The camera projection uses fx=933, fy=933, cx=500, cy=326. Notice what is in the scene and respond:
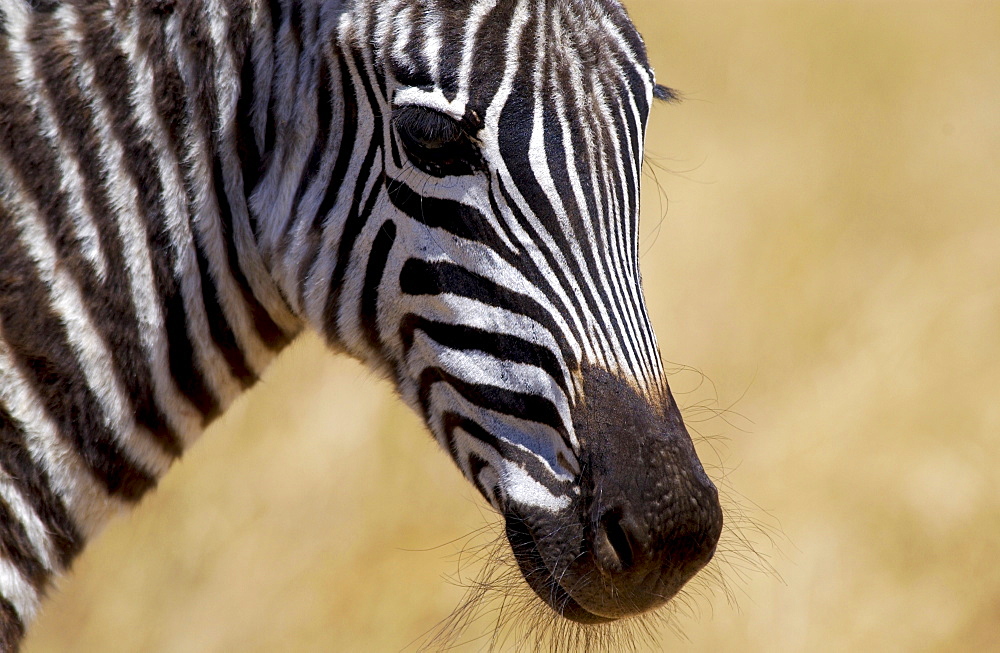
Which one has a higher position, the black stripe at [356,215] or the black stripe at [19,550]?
the black stripe at [356,215]

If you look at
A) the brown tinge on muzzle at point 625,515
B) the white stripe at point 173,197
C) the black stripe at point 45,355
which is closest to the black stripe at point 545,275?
the brown tinge on muzzle at point 625,515

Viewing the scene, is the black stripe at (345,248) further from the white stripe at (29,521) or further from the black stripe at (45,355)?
the white stripe at (29,521)

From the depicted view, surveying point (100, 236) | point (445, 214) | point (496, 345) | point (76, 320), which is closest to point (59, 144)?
point (100, 236)

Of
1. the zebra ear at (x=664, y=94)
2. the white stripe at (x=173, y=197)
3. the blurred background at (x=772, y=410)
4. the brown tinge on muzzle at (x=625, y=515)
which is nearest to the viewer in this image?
the brown tinge on muzzle at (x=625, y=515)

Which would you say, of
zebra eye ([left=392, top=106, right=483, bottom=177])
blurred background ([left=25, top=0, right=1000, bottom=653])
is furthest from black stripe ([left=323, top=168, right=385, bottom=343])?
blurred background ([left=25, top=0, right=1000, bottom=653])

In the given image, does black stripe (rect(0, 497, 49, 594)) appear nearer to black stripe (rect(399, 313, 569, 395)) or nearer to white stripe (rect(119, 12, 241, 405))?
white stripe (rect(119, 12, 241, 405))

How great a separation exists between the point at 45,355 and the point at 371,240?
841mm

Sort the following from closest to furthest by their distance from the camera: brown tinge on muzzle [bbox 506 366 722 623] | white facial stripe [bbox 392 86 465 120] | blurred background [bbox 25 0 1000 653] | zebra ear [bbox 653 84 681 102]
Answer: brown tinge on muzzle [bbox 506 366 722 623] < white facial stripe [bbox 392 86 465 120] < zebra ear [bbox 653 84 681 102] < blurred background [bbox 25 0 1000 653]

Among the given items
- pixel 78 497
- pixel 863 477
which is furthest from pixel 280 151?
pixel 863 477

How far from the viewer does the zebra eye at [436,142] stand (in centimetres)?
223

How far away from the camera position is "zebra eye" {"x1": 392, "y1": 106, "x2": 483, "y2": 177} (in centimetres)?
223

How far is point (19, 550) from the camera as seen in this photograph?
7.59 feet

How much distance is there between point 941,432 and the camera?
7.18m

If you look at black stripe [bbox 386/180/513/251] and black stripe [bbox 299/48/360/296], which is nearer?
black stripe [bbox 386/180/513/251]
